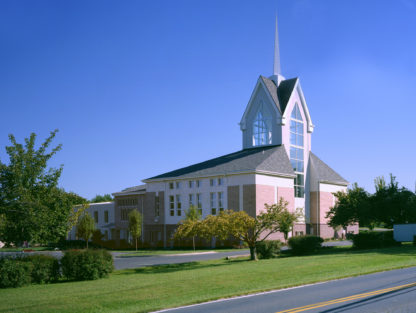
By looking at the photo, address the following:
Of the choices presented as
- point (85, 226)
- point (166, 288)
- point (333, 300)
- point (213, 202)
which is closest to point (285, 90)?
point (213, 202)

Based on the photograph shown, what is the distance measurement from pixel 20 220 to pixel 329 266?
15.2 metres

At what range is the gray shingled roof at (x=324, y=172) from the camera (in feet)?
190

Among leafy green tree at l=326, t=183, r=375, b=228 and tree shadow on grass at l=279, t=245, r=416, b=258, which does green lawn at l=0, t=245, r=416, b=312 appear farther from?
leafy green tree at l=326, t=183, r=375, b=228

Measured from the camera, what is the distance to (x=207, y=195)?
172 ft

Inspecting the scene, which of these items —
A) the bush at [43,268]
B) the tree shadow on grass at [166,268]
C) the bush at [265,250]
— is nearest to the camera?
the bush at [43,268]

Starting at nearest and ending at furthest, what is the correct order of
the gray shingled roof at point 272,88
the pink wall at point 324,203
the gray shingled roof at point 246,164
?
1. the gray shingled roof at point 246,164
2. the pink wall at point 324,203
3. the gray shingled roof at point 272,88

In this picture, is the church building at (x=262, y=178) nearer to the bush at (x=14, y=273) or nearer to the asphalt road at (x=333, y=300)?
the bush at (x=14, y=273)

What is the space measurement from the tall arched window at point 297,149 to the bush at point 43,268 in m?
38.6

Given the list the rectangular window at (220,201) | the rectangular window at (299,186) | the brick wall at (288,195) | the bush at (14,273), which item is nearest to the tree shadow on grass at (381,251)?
the brick wall at (288,195)

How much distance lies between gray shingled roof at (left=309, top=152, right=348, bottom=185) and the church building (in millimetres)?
146

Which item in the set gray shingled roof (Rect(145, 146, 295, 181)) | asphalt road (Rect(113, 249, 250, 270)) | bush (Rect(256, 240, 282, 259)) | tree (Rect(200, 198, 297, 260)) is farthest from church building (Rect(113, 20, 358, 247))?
tree (Rect(200, 198, 297, 260))

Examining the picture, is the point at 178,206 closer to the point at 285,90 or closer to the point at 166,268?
the point at 285,90

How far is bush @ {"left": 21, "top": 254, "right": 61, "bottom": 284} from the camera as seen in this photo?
20.9 meters

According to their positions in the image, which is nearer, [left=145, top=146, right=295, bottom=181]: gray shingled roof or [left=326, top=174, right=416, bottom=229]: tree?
[left=326, top=174, right=416, bottom=229]: tree
